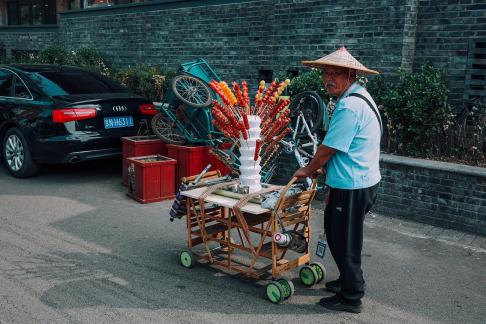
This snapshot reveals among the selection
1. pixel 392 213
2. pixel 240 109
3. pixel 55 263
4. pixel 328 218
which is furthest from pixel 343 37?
pixel 55 263

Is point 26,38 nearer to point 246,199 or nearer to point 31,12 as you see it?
point 31,12

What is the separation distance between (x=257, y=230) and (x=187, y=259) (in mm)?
900

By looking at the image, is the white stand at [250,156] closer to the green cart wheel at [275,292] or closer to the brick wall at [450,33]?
the green cart wheel at [275,292]

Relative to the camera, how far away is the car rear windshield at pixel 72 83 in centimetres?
762

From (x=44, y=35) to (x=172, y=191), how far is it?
10.9 m

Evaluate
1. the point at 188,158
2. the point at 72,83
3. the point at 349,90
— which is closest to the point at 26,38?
the point at 72,83

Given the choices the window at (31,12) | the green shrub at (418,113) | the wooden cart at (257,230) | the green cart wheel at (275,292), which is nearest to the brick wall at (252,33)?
the green shrub at (418,113)

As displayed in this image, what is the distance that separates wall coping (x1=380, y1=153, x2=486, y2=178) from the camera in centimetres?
569

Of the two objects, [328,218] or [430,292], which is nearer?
[328,218]

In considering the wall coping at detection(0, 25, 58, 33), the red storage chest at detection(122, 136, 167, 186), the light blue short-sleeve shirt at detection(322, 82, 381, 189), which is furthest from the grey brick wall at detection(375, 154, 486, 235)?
the wall coping at detection(0, 25, 58, 33)

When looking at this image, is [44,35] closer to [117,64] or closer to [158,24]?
[117,64]

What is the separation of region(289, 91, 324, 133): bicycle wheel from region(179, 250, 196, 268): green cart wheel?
8.59 feet

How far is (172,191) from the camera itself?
7.09 m

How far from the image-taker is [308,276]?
14.4 feet
